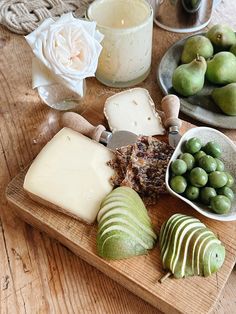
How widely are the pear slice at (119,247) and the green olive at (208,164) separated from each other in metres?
0.14

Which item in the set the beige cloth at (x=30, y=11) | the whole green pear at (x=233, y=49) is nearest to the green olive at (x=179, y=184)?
the whole green pear at (x=233, y=49)

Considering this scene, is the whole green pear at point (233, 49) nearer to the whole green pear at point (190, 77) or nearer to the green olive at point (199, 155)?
the whole green pear at point (190, 77)

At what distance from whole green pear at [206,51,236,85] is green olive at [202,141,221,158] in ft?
0.66

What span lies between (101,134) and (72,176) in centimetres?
10

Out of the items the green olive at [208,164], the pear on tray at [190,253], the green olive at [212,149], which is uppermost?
the green olive at [208,164]

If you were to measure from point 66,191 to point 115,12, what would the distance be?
40cm

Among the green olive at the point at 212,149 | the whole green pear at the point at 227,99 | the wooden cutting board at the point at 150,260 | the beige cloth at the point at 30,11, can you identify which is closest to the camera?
the wooden cutting board at the point at 150,260

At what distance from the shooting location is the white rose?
2.25 ft

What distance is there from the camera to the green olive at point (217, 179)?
0.59m

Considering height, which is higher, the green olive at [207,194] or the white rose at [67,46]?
the white rose at [67,46]

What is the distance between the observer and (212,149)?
636mm

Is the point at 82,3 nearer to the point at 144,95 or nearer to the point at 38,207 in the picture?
the point at 144,95

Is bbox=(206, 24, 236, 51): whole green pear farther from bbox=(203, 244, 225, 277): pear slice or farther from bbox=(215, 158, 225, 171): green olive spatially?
bbox=(203, 244, 225, 277): pear slice

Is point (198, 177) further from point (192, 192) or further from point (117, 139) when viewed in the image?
point (117, 139)
